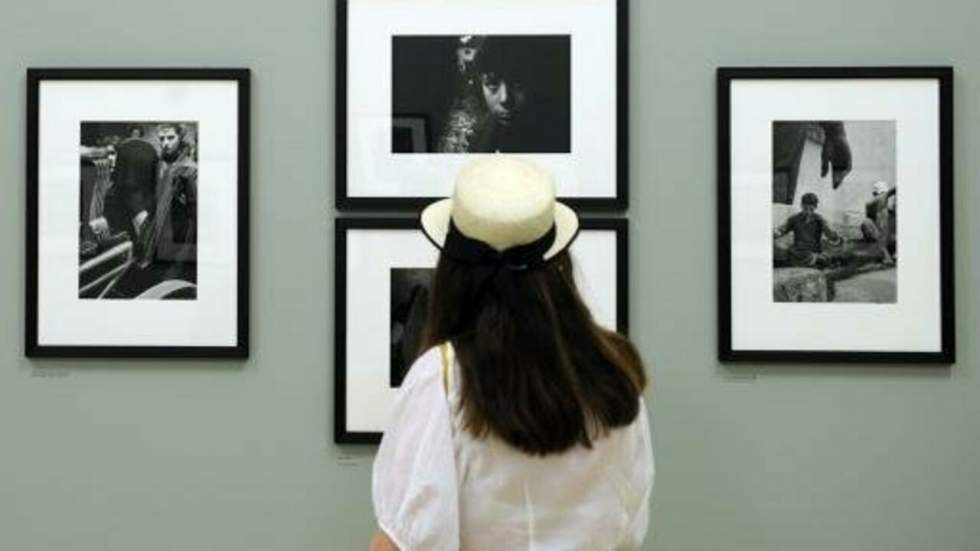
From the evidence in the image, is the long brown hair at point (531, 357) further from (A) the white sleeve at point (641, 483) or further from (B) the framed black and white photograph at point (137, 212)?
(B) the framed black and white photograph at point (137, 212)

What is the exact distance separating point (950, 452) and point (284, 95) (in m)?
1.58

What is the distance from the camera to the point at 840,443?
2.14 metres

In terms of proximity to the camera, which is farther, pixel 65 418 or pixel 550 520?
pixel 65 418

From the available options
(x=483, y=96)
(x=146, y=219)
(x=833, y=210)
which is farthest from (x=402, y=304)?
(x=833, y=210)

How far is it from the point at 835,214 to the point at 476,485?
1072 millimetres

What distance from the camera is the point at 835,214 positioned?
84.3 inches

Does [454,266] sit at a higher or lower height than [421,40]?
lower

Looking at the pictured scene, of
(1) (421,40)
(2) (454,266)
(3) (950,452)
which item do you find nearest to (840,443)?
(3) (950,452)

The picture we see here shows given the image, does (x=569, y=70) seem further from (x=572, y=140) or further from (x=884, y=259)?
(x=884, y=259)

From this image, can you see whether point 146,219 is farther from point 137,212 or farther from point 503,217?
point 503,217

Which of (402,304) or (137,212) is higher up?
(137,212)

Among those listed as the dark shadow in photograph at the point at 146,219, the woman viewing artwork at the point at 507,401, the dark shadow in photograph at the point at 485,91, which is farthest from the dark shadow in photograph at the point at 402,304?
the woman viewing artwork at the point at 507,401

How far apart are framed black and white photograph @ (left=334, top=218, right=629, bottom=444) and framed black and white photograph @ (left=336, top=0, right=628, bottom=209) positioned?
66 mm

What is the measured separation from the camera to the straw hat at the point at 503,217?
148cm
